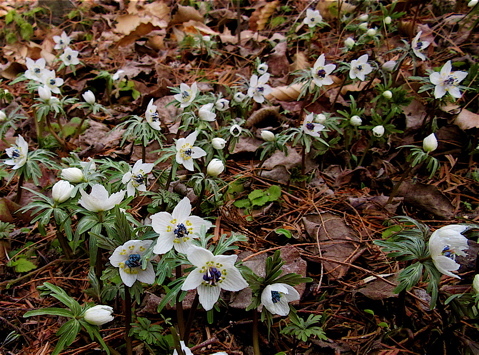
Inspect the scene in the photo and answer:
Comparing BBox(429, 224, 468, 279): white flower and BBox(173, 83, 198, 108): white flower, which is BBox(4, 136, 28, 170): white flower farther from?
BBox(429, 224, 468, 279): white flower

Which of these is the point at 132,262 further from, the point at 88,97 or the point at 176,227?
the point at 88,97

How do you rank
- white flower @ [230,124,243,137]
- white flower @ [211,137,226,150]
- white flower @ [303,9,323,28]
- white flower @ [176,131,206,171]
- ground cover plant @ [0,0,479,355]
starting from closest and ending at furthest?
ground cover plant @ [0,0,479,355] < white flower @ [176,131,206,171] < white flower @ [211,137,226,150] < white flower @ [230,124,243,137] < white flower @ [303,9,323,28]

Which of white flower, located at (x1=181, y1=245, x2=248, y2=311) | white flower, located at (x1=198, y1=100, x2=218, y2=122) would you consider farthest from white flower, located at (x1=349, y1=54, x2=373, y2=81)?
white flower, located at (x1=181, y1=245, x2=248, y2=311)

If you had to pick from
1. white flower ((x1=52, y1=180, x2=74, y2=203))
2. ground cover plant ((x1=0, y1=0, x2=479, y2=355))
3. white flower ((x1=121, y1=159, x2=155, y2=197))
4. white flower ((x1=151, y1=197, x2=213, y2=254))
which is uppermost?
white flower ((x1=151, y1=197, x2=213, y2=254))

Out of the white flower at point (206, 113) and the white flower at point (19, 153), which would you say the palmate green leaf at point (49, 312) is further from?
the white flower at point (206, 113)

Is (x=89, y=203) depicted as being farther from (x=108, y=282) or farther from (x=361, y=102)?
(x=361, y=102)

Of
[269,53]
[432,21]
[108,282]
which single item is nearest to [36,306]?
[108,282]

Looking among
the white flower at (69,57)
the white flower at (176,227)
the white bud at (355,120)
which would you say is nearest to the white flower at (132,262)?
the white flower at (176,227)
